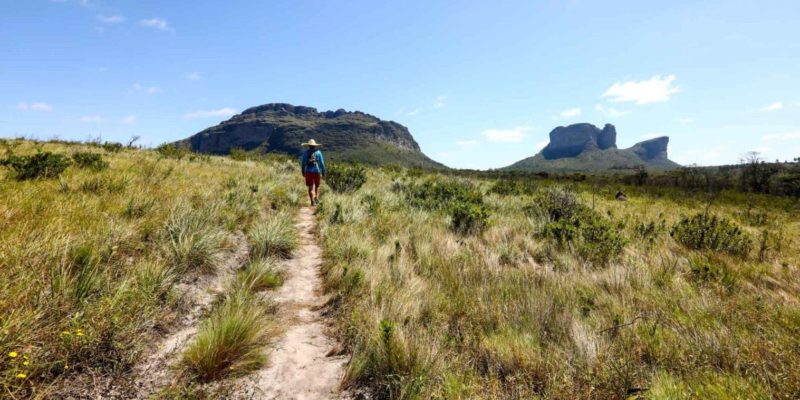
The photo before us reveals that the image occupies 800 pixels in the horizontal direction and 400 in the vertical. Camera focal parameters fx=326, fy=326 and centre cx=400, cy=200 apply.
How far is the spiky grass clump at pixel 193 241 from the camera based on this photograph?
414 cm

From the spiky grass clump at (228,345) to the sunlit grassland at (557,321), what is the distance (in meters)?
0.81

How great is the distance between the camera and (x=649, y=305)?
3.99 m

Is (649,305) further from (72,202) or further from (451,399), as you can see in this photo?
(72,202)

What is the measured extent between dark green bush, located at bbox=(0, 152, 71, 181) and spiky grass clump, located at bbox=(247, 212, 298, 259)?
443cm

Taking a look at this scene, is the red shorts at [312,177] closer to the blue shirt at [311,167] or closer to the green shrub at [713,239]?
the blue shirt at [311,167]

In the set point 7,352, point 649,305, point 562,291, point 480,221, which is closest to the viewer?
point 7,352

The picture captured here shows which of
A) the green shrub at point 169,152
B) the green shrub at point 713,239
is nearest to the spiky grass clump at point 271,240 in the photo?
the green shrub at point 713,239

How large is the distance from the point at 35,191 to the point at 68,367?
4.63 meters

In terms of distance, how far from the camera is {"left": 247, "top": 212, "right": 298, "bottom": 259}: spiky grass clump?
543 cm

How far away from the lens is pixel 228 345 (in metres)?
2.70

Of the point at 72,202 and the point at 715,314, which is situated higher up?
the point at 72,202

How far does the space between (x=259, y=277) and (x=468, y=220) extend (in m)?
5.42

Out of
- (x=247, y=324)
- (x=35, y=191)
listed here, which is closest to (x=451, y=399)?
(x=247, y=324)

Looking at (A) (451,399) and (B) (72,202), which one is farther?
(B) (72,202)
